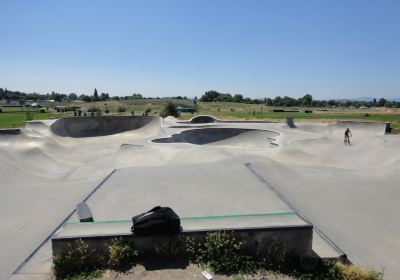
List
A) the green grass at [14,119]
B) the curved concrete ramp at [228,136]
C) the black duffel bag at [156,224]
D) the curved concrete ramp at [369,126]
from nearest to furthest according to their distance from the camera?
1. the black duffel bag at [156,224]
2. the curved concrete ramp at [228,136]
3. the curved concrete ramp at [369,126]
4. the green grass at [14,119]

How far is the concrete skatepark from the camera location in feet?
23.6

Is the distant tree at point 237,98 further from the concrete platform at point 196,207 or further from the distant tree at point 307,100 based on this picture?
the concrete platform at point 196,207

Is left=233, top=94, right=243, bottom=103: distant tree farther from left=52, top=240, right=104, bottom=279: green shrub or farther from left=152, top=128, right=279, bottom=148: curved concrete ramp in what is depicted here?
left=52, top=240, right=104, bottom=279: green shrub

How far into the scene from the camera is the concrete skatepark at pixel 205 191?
284 inches

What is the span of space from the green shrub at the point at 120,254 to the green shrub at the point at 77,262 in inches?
9.4

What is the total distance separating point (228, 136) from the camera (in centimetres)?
2903

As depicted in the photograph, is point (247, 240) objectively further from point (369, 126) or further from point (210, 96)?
point (210, 96)

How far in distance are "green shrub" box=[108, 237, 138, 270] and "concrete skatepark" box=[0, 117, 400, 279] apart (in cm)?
123

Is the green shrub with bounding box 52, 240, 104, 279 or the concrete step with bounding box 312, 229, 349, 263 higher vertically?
the green shrub with bounding box 52, 240, 104, 279

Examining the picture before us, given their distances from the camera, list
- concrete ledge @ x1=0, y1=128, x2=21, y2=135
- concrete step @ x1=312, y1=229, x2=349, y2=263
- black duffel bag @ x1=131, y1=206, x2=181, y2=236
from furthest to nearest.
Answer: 1. concrete ledge @ x1=0, y1=128, x2=21, y2=135
2. concrete step @ x1=312, y1=229, x2=349, y2=263
3. black duffel bag @ x1=131, y1=206, x2=181, y2=236

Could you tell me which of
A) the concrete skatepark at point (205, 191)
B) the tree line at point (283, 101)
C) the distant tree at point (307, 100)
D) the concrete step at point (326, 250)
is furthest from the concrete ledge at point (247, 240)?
the distant tree at point (307, 100)

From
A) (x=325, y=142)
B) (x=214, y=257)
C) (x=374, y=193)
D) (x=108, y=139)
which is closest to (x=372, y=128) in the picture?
(x=325, y=142)

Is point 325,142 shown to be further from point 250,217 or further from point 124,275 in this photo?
point 124,275

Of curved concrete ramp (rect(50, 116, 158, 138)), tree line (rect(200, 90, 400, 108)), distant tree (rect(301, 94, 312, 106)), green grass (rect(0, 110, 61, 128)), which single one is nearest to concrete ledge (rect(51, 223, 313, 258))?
curved concrete ramp (rect(50, 116, 158, 138))
